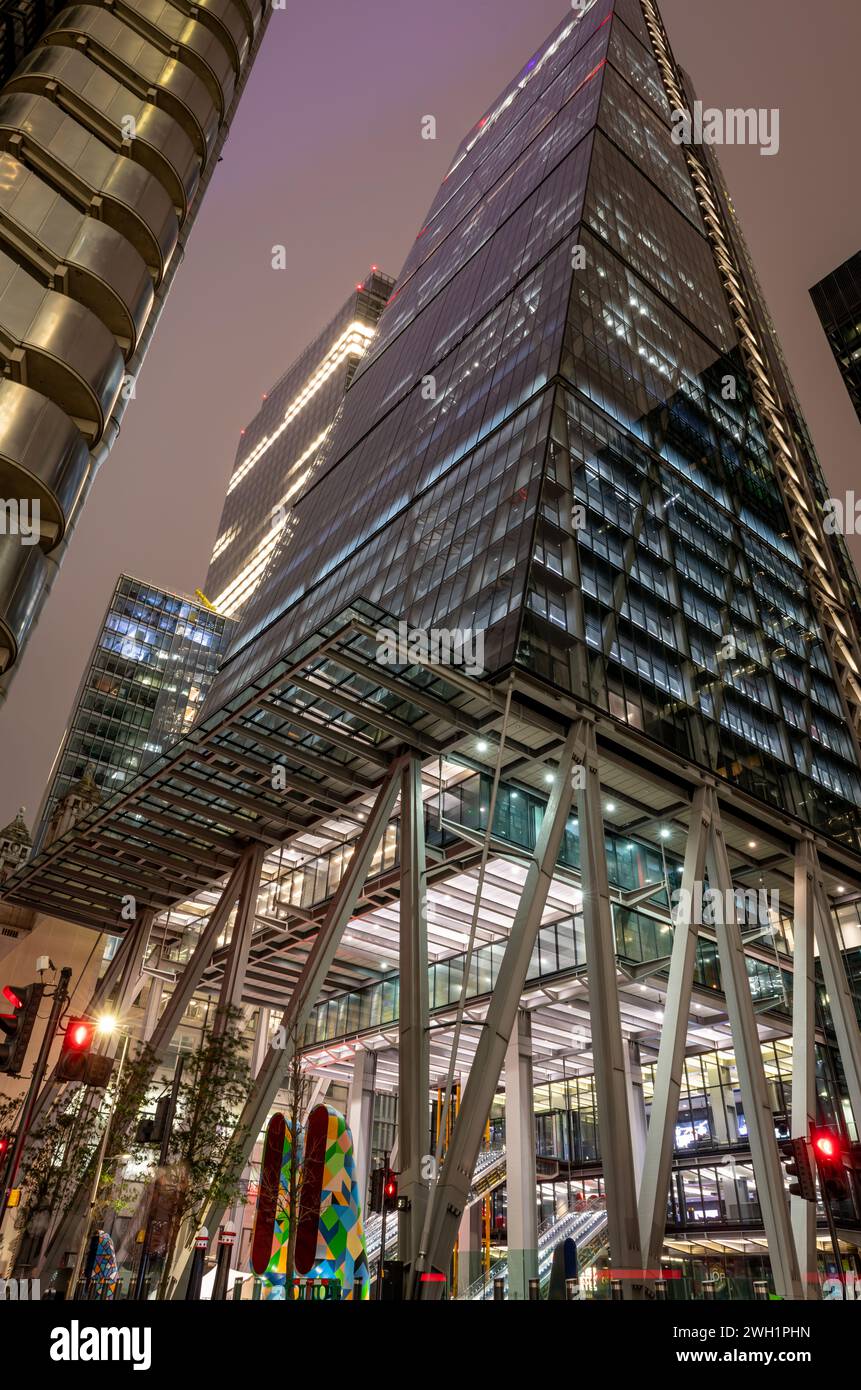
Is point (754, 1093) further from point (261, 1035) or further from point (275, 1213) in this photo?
point (261, 1035)

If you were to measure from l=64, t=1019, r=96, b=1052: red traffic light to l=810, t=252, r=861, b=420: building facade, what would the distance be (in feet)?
303

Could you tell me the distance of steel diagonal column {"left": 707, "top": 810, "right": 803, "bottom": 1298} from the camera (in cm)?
2586

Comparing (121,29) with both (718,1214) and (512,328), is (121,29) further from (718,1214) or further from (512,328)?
(718,1214)

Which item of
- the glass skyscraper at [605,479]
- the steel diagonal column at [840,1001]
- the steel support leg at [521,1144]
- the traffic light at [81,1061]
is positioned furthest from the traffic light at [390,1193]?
the steel diagonal column at [840,1001]

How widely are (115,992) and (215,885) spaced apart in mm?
7530

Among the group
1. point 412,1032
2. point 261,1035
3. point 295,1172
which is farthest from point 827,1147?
point 261,1035

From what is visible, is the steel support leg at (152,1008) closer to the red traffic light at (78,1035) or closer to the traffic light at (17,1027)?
the red traffic light at (78,1035)

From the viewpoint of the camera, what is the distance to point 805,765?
135 ft

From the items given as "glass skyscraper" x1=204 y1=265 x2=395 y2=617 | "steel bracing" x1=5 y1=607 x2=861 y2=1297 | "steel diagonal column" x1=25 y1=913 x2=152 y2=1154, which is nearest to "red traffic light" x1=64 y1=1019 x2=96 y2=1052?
"steel bracing" x1=5 y1=607 x2=861 y2=1297

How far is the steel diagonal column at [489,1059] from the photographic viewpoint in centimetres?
2120

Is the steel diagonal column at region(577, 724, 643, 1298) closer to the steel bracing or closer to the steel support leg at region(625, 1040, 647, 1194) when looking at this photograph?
the steel bracing

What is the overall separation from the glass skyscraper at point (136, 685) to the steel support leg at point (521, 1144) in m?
59.3

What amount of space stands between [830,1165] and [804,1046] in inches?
631

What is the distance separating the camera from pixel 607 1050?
2427 cm
